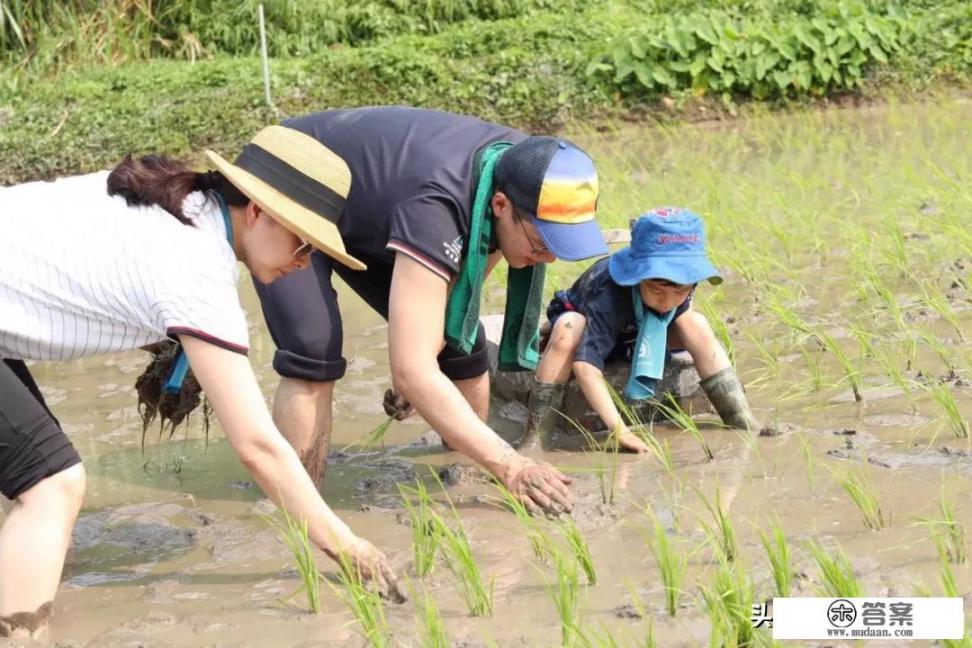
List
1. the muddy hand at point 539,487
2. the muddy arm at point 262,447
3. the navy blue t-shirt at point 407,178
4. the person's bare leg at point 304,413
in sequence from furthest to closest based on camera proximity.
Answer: the person's bare leg at point 304,413, the navy blue t-shirt at point 407,178, the muddy hand at point 539,487, the muddy arm at point 262,447

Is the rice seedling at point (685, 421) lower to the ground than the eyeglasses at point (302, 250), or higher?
lower

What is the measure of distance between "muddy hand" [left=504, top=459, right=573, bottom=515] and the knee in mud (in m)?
1.04

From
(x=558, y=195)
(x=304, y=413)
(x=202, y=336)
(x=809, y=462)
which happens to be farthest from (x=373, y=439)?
(x=202, y=336)

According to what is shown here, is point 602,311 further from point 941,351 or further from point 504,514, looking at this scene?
point 941,351

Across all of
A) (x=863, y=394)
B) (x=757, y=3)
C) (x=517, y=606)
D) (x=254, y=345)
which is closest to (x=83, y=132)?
(x=254, y=345)

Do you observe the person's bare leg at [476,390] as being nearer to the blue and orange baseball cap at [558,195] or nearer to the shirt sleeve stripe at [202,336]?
the blue and orange baseball cap at [558,195]

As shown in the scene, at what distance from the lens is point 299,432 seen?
349cm

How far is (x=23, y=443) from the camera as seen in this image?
2.70 m

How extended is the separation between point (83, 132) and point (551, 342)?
5.82 m

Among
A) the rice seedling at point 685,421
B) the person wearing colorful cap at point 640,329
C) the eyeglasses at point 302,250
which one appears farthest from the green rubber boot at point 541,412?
the eyeglasses at point 302,250

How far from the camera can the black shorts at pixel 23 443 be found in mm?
A: 2693

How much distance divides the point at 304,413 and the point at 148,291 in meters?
0.93

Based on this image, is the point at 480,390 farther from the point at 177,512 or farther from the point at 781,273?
the point at 781,273

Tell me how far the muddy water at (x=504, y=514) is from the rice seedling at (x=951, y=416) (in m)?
0.04
